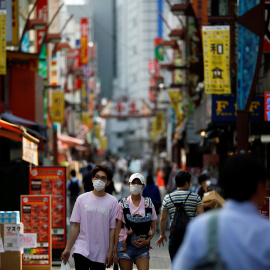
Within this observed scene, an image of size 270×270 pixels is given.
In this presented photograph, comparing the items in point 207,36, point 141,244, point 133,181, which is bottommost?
point 141,244

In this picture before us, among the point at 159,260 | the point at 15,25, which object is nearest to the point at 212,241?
the point at 159,260

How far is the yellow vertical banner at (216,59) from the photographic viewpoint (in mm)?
17469

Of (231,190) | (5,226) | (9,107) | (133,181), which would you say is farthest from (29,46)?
(231,190)

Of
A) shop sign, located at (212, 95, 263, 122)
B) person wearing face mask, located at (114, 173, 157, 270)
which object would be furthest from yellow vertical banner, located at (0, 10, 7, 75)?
person wearing face mask, located at (114, 173, 157, 270)

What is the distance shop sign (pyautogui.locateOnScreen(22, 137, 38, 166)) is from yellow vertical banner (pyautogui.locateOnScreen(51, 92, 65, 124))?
850 inches

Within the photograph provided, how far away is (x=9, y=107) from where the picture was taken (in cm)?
2528

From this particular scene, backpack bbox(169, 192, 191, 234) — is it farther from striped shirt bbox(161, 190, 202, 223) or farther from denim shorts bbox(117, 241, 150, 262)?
denim shorts bbox(117, 241, 150, 262)

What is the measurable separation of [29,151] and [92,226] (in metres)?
4.96

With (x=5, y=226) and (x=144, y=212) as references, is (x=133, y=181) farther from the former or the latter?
(x=5, y=226)

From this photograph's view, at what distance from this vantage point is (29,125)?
24422 mm

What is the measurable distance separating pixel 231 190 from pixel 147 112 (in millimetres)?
80850

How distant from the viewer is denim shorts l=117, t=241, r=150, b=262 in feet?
28.2

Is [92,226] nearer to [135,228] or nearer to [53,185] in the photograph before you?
[135,228]

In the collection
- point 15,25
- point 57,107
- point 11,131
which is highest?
point 15,25
